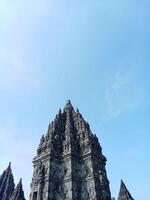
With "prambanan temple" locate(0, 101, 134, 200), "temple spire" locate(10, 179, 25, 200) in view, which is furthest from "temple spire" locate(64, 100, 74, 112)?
"temple spire" locate(10, 179, 25, 200)

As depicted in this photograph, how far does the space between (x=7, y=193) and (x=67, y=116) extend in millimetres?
22365

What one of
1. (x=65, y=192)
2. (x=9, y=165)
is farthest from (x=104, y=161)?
(x=9, y=165)

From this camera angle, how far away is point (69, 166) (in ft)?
152

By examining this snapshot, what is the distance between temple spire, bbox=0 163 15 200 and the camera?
178 feet

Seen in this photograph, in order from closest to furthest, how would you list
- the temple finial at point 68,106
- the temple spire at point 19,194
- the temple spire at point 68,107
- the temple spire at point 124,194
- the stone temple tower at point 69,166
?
the temple spire at point 19,194 < the temple spire at point 124,194 < the stone temple tower at point 69,166 < the temple spire at point 68,107 < the temple finial at point 68,106

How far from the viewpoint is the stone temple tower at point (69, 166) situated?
4306 centimetres

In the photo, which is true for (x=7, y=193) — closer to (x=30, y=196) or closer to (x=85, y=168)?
(x=30, y=196)

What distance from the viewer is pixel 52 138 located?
51312mm

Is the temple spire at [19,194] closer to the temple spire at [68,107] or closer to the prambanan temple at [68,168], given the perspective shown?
the prambanan temple at [68,168]

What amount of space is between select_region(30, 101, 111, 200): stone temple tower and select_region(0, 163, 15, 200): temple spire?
11.8 metres

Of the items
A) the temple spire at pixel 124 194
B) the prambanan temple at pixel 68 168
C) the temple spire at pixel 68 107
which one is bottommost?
the temple spire at pixel 124 194

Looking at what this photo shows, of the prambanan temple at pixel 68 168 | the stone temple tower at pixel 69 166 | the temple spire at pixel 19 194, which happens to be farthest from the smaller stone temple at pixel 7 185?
the stone temple tower at pixel 69 166

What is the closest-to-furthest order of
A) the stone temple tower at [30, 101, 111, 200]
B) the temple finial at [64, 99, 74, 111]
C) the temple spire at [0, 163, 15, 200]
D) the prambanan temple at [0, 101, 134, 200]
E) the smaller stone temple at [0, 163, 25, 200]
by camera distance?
the prambanan temple at [0, 101, 134, 200] < the stone temple tower at [30, 101, 111, 200] < the smaller stone temple at [0, 163, 25, 200] < the temple spire at [0, 163, 15, 200] < the temple finial at [64, 99, 74, 111]

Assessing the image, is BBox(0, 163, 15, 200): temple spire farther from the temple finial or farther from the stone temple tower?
the temple finial
